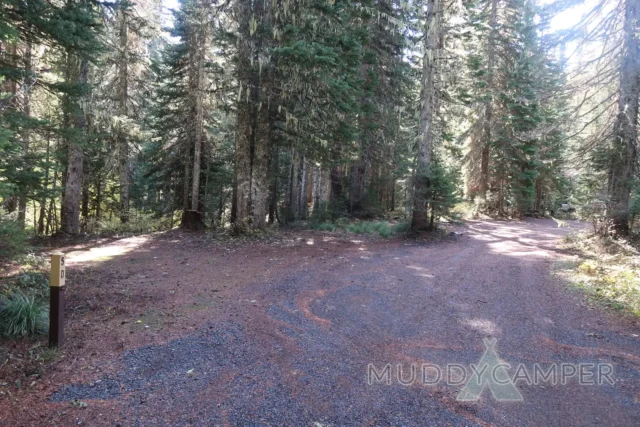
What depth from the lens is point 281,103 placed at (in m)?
12.3

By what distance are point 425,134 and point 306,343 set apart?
10.7 meters

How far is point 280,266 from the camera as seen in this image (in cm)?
880

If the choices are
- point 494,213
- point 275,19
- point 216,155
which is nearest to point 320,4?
point 275,19

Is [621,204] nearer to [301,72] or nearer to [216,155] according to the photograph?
[301,72]

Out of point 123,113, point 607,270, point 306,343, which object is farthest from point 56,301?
point 123,113

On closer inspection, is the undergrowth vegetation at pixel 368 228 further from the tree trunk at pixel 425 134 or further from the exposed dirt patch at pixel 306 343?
the exposed dirt patch at pixel 306 343

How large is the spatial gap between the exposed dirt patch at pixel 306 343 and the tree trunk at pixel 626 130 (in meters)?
4.35

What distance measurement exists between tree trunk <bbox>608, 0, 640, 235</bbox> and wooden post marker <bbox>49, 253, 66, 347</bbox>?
517 inches

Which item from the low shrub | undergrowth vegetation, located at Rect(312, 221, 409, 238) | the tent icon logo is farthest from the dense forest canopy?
the tent icon logo

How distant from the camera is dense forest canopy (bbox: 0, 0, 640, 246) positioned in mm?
7719

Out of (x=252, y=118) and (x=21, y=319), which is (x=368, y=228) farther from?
(x=21, y=319)

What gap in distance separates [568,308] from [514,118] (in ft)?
62.9

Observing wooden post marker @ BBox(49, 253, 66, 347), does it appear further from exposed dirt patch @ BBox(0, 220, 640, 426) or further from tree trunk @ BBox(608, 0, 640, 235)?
tree trunk @ BBox(608, 0, 640, 235)

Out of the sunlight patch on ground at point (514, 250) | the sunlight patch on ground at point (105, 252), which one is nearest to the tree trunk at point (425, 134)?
the sunlight patch on ground at point (514, 250)
